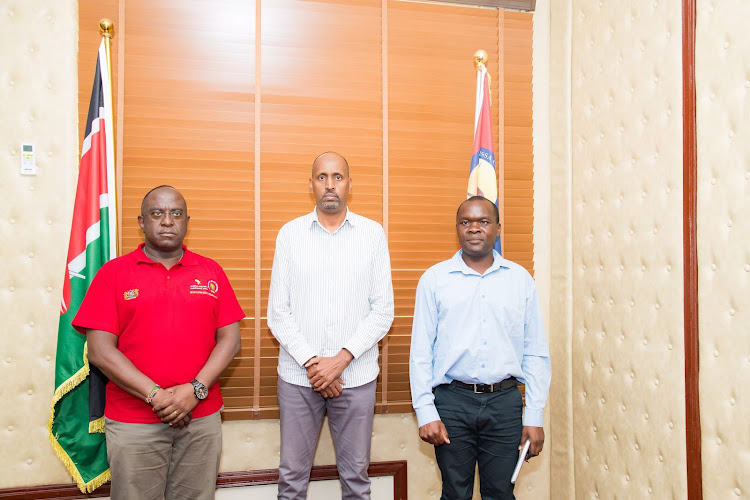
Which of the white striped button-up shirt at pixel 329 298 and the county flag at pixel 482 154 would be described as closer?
the white striped button-up shirt at pixel 329 298

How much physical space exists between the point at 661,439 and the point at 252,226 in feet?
7.78

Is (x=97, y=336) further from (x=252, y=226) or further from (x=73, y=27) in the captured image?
(x=73, y=27)

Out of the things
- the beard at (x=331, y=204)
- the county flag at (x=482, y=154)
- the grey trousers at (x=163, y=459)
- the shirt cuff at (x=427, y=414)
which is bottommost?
the grey trousers at (x=163, y=459)

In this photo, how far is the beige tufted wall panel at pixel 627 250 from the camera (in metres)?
2.28

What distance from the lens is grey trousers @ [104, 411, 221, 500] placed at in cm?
217

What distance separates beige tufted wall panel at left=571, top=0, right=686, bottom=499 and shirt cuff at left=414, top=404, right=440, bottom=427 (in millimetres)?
1034

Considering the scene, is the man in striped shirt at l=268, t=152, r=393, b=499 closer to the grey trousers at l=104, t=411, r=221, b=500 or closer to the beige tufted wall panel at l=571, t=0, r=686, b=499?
the grey trousers at l=104, t=411, r=221, b=500

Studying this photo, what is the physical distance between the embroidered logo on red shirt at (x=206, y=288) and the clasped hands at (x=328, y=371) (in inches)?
22.2

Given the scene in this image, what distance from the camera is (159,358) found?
87.2 inches

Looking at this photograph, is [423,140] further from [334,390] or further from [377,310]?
[334,390]

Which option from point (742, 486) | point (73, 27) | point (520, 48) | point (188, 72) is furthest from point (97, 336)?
point (520, 48)

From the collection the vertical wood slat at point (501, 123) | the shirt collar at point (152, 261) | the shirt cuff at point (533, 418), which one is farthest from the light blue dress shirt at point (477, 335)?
the shirt collar at point (152, 261)

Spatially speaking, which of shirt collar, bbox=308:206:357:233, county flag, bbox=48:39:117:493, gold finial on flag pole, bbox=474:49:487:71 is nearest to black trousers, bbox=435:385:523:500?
shirt collar, bbox=308:206:357:233

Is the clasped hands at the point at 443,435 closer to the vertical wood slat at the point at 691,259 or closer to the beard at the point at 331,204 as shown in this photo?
the vertical wood slat at the point at 691,259
